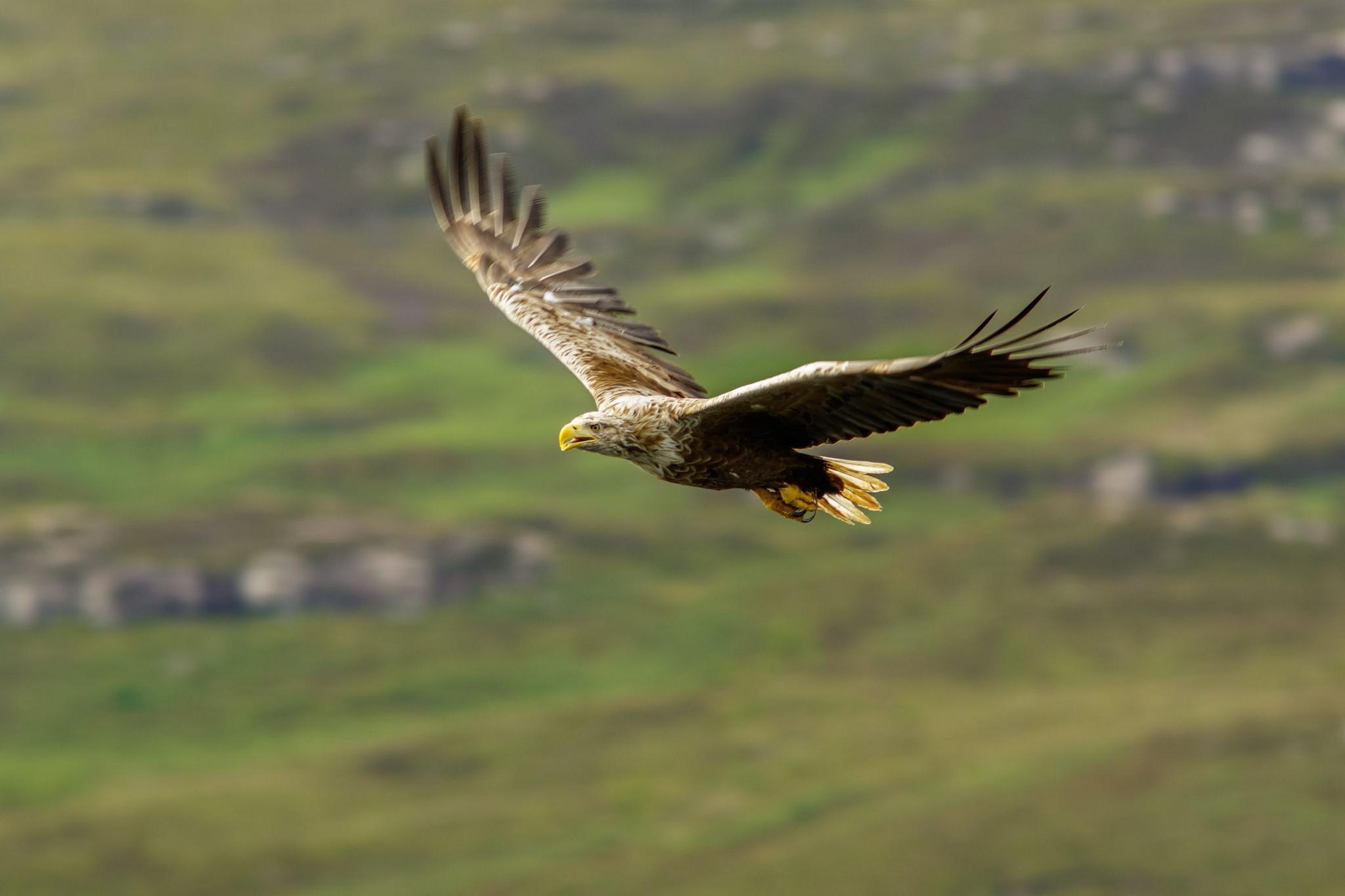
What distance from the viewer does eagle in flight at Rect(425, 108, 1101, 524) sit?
26328 mm

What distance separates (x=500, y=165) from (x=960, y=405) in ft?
48.5

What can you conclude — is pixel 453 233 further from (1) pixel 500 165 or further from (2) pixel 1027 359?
(2) pixel 1027 359

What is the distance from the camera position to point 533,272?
39.2 meters

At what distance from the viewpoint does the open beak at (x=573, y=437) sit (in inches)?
1241

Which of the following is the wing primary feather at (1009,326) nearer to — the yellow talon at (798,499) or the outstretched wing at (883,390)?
the outstretched wing at (883,390)

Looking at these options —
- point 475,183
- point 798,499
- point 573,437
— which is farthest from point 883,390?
point 475,183

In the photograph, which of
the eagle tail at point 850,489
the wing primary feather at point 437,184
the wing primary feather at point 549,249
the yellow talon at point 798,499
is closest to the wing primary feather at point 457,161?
the wing primary feather at point 437,184

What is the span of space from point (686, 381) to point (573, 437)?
432 cm

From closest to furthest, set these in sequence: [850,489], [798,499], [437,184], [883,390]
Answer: [883,390] < [798,499] < [850,489] < [437,184]

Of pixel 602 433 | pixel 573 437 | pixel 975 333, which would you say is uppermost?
pixel 573 437

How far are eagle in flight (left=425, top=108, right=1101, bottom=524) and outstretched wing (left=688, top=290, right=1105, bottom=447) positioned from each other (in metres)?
0.02

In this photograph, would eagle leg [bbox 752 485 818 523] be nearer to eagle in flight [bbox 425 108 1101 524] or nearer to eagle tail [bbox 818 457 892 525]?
eagle in flight [bbox 425 108 1101 524]

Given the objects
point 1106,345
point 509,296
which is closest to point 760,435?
point 1106,345

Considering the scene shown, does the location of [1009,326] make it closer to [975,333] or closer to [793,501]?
[975,333]
